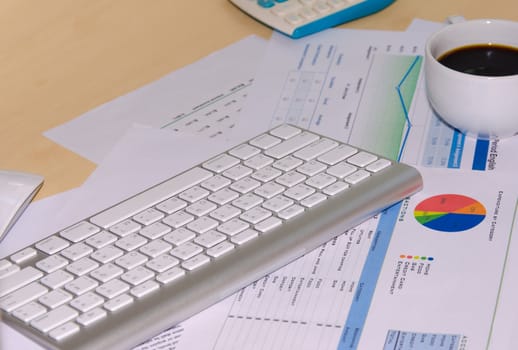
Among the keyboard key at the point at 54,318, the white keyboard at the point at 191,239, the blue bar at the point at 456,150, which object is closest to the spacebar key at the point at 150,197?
the white keyboard at the point at 191,239

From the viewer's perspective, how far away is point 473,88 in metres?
0.79

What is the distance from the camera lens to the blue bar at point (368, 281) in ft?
2.10

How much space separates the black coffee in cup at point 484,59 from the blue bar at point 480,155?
6cm

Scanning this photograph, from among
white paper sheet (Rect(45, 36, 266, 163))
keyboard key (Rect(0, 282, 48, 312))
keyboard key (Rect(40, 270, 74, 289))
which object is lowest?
keyboard key (Rect(0, 282, 48, 312))

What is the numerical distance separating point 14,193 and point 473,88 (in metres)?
0.38

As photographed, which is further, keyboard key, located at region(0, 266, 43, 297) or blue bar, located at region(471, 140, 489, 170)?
blue bar, located at region(471, 140, 489, 170)

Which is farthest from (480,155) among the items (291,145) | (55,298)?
(55,298)

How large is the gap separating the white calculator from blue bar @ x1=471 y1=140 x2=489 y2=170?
0.24m

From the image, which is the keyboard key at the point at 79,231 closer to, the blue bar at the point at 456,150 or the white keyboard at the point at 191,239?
the white keyboard at the point at 191,239

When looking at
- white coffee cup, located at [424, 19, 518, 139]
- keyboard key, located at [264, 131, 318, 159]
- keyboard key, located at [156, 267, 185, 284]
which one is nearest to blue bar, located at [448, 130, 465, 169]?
white coffee cup, located at [424, 19, 518, 139]

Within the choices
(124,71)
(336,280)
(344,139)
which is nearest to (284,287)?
(336,280)

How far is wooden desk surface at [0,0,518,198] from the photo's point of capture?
925mm

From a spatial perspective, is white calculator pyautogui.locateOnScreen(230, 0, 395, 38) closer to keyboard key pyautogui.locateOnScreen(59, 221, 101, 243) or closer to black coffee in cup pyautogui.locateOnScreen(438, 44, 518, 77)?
black coffee in cup pyautogui.locateOnScreen(438, 44, 518, 77)

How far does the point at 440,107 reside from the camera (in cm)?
83
